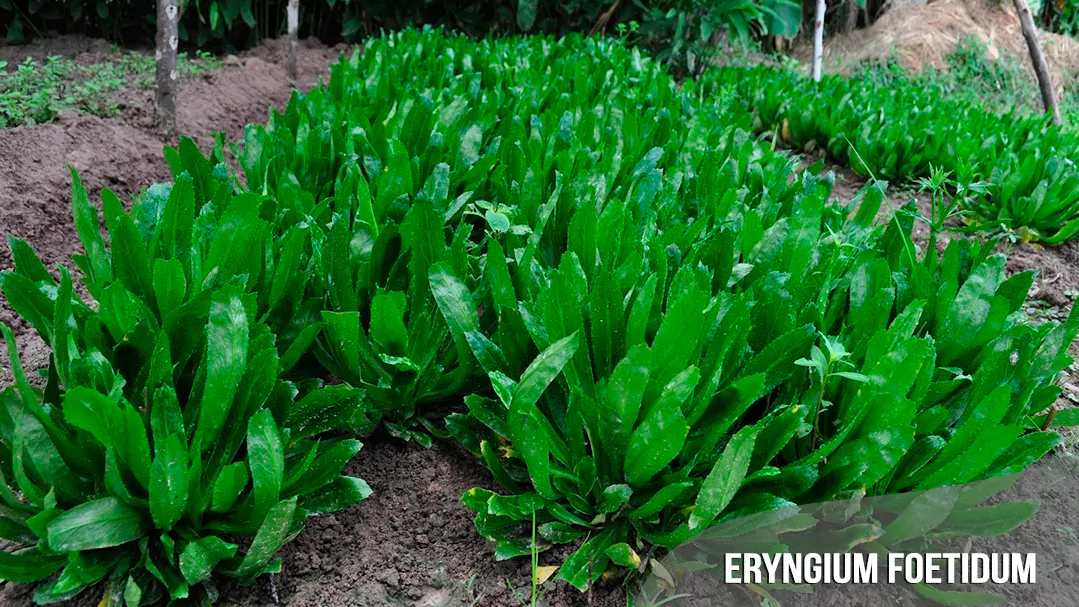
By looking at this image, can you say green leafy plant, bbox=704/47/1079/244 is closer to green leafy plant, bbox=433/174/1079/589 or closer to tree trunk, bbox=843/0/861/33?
green leafy plant, bbox=433/174/1079/589

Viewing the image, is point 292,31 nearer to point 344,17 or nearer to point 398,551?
point 344,17

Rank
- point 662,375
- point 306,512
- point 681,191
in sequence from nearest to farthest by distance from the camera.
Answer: point 306,512, point 662,375, point 681,191

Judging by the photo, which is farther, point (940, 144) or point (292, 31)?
point (292, 31)

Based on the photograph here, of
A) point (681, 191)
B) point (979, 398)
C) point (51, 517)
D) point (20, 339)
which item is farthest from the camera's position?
point (681, 191)

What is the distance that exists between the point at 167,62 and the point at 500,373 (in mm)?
3085

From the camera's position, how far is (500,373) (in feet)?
5.57

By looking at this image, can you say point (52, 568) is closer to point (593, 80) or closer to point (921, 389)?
point (921, 389)

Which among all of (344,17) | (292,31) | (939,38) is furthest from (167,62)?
(939,38)

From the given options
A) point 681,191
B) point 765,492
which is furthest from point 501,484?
point 681,191

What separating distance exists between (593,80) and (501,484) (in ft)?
11.4

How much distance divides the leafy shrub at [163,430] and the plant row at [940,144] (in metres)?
2.24

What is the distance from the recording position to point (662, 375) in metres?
1.66

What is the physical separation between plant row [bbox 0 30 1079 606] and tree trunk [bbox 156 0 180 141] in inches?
68.7
